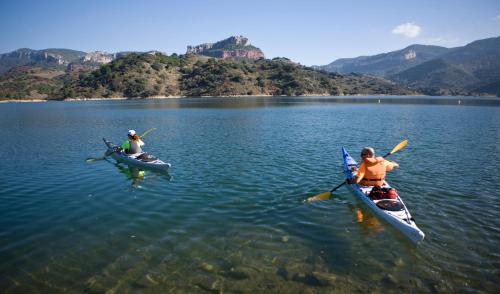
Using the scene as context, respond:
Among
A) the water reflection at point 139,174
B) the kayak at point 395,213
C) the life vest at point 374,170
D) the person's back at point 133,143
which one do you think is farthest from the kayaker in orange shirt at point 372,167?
the person's back at point 133,143

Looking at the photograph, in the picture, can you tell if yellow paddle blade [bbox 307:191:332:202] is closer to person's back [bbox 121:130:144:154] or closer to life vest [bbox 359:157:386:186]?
life vest [bbox 359:157:386:186]

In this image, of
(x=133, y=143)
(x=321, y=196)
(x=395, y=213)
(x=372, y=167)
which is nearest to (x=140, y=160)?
(x=133, y=143)

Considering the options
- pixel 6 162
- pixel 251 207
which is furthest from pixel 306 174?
pixel 6 162

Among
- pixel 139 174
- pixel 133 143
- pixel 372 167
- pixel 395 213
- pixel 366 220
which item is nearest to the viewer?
pixel 395 213

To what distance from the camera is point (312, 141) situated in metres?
35.4

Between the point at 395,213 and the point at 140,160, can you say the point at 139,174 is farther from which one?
the point at 395,213

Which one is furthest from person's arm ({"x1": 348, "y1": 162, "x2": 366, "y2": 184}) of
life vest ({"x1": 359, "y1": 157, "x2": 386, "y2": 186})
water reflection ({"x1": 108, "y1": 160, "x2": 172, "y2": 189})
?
water reflection ({"x1": 108, "y1": 160, "x2": 172, "y2": 189})

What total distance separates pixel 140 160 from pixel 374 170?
1693 centimetres

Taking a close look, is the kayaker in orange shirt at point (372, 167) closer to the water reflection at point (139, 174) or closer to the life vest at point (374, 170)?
the life vest at point (374, 170)

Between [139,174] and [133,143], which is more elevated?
[133,143]

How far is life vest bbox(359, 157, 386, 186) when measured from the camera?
1455 cm

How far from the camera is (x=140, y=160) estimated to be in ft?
77.5

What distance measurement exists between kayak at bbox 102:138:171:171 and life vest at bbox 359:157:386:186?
13.4 m

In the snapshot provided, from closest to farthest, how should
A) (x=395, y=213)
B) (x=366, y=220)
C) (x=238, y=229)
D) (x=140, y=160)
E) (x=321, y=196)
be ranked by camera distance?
(x=395, y=213)
(x=238, y=229)
(x=366, y=220)
(x=321, y=196)
(x=140, y=160)
